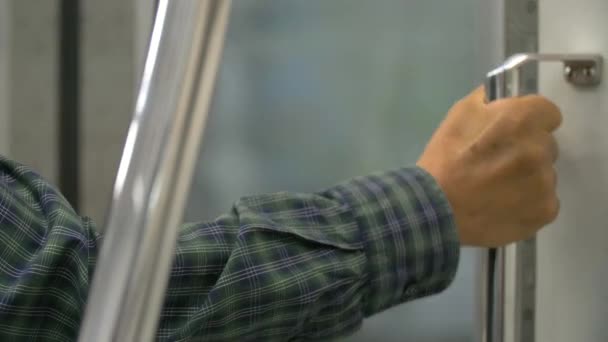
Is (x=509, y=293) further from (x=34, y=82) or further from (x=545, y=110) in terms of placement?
(x=34, y=82)

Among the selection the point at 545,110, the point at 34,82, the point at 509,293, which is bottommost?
the point at 509,293

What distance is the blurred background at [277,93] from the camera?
2.17 ft

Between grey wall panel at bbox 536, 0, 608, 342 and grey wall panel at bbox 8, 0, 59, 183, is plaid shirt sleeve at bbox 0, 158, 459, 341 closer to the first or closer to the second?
grey wall panel at bbox 536, 0, 608, 342

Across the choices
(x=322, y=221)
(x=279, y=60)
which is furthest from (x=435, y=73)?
(x=322, y=221)

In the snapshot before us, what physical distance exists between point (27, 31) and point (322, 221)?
2.13ft

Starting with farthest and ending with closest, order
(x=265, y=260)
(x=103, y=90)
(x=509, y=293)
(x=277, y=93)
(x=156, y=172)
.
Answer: (x=103, y=90), (x=277, y=93), (x=509, y=293), (x=265, y=260), (x=156, y=172)

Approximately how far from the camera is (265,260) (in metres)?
0.41

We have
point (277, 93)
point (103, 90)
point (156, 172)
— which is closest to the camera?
point (156, 172)

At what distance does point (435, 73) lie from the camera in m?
0.66

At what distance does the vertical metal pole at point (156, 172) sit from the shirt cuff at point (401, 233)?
25 centimetres

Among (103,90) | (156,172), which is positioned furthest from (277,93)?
(156,172)

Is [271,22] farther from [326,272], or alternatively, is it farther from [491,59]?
[326,272]

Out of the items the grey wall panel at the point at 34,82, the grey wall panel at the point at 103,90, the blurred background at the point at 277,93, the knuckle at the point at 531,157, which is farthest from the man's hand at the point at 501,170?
the grey wall panel at the point at 34,82

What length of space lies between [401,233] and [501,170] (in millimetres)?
76
